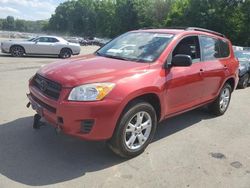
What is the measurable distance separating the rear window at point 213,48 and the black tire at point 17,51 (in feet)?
47.2

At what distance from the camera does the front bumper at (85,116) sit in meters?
4.17

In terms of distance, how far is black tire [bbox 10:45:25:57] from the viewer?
19.1 m

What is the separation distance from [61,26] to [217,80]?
455 feet

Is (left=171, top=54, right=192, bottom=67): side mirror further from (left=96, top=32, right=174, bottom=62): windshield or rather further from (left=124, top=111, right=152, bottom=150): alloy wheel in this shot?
(left=124, top=111, right=152, bottom=150): alloy wheel

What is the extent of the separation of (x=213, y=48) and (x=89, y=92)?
3347 mm

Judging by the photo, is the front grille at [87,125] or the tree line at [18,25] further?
the tree line at [18,25]

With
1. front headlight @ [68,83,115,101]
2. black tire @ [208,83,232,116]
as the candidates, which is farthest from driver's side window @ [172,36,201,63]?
front headlight @ [68,83,115,101]

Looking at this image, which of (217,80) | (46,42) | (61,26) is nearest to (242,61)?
(217,80)

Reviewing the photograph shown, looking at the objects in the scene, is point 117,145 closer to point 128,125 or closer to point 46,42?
point 128,125

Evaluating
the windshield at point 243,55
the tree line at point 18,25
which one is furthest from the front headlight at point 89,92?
the tree line at point 18,25

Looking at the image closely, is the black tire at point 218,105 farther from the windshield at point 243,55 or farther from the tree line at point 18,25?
the tree line at point 18,25

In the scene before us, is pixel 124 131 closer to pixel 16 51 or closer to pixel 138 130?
pixel 138 130

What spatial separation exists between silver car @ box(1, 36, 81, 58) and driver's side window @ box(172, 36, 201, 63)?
14988 millimetres

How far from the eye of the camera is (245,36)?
4044 cm
